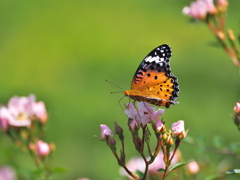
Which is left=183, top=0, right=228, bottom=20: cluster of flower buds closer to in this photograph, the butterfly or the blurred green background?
the butterfly

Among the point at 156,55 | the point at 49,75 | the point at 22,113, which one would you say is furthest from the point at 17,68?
the point at 156,55

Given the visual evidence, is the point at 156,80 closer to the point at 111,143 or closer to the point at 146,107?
the point at 146,107

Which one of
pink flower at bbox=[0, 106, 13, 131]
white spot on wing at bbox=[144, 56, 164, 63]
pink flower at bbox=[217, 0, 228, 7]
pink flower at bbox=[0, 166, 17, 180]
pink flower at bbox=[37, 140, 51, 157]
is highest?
pink flower at bbox=[217, 0, 228, 7]

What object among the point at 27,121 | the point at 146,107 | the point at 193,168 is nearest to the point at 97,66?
the point at 27,121

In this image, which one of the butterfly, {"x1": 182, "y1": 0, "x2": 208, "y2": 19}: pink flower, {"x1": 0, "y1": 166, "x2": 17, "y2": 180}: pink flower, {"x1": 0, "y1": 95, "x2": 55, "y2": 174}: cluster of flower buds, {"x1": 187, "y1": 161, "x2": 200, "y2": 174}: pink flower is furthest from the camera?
{"x1": 0, "y1": 166, "x2": 17, "y2": 180}: pink flower

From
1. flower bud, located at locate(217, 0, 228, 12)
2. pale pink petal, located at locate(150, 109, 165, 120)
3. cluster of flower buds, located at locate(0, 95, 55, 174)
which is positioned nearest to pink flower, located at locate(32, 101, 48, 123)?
cluster of flower buds, located at locate(0, 95, 55, 174)

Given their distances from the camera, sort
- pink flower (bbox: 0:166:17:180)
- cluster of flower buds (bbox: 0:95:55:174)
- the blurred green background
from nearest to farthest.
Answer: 1. cluster of flower buds (bbox: 0:95:55:174)
2. pink flower (bbox: 0:166:17:180)
3. the blurred green background

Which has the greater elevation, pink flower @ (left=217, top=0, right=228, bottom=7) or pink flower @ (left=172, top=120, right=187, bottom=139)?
pink flower @ (left=217, top=0, right=228, bottom=7)
